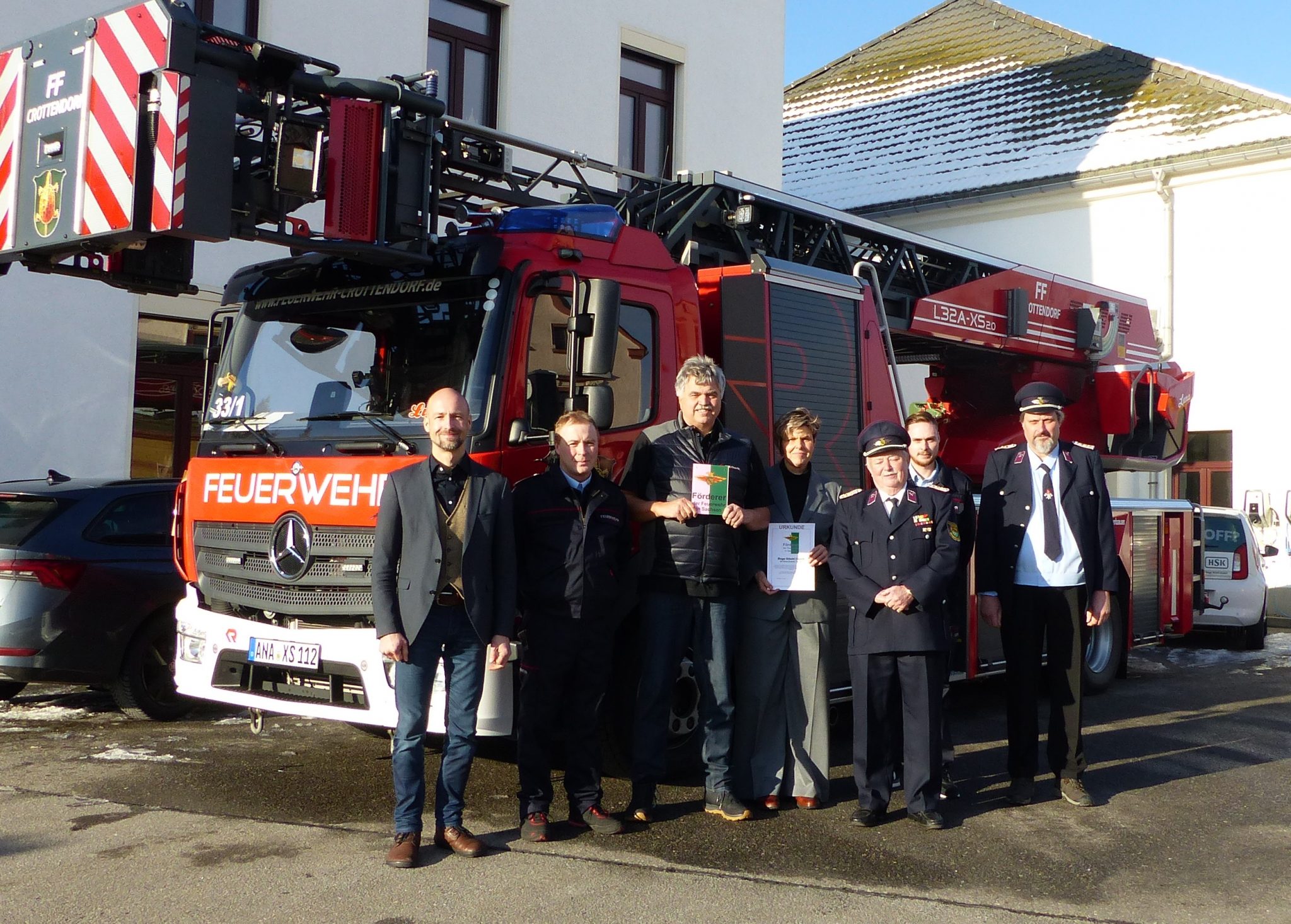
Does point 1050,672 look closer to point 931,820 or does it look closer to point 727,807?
point 931,820

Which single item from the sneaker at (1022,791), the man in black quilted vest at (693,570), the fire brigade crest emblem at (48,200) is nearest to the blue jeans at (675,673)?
the man in black quilted vest at (693,570)

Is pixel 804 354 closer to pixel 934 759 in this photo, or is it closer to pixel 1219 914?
pixel 934 759

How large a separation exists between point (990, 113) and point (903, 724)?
2096 centimetres

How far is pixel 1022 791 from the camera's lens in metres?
6.26

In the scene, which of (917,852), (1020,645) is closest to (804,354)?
(1020,645)

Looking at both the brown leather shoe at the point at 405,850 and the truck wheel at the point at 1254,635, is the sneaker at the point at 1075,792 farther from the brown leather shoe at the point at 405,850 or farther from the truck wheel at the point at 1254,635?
the truck wheel at the point at 1254,635

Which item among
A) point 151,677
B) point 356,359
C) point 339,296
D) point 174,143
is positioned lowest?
point 151,677

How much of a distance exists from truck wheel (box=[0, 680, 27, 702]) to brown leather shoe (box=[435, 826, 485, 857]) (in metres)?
4.54

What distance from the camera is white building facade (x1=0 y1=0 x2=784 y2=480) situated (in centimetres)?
1155

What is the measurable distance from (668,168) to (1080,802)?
11.9 metres

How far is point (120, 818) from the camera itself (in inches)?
225

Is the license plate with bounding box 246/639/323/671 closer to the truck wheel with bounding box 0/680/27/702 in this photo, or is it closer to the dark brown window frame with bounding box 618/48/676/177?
the truck wheel with bounding box 0/680/27/702

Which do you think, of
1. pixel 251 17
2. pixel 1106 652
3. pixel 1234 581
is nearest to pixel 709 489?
pixel 1106 652

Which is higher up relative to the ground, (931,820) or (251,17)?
(251,17)
